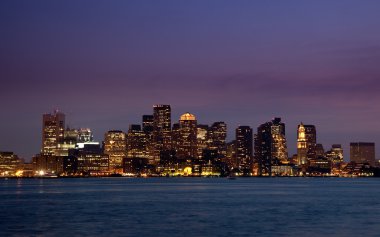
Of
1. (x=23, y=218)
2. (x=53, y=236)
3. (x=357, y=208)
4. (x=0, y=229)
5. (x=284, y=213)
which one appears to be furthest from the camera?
(x=357, y=208)

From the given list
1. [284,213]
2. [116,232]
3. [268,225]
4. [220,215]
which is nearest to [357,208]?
[284,213]

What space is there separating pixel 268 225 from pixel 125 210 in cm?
2493

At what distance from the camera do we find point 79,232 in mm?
59594

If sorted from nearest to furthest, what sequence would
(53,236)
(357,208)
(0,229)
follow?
(53,236) → (0,229) → (357,208)

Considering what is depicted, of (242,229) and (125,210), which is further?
(125,210)

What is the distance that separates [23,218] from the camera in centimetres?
7475

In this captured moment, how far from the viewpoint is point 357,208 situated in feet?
295

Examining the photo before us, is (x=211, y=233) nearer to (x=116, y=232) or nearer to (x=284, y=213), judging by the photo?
(x=116, y=232)

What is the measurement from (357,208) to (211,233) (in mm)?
36557

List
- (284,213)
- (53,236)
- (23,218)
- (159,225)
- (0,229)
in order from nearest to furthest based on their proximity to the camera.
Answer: (53,236) < (0,229) < (159,225) < (23,218) < (284,213)

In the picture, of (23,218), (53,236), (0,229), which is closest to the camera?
(53,236)

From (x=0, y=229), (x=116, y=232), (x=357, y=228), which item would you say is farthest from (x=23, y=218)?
(x=357, y=228)

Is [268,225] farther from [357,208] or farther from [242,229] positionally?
[357,208]

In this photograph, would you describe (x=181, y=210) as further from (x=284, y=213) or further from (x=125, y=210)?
(x=284, y=213)
